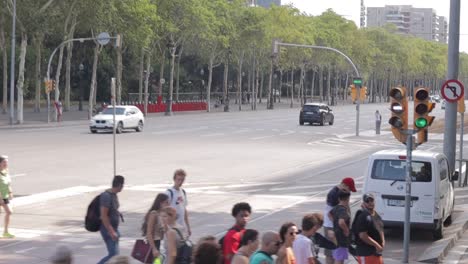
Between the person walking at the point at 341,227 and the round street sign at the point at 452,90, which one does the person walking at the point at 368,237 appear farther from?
the round street sign at the point at 452,90

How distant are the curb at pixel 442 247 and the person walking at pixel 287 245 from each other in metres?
7.14

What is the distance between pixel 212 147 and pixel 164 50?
1938 inches

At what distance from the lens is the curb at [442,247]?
16281 mm

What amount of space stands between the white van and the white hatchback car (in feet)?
108

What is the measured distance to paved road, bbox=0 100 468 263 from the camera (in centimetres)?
1829

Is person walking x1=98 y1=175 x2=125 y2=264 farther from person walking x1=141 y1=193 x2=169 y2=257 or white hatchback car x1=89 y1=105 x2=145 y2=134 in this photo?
white hatchback car x1=89 y1=105 x2=145 y2=134

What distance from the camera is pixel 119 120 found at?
2042 inches

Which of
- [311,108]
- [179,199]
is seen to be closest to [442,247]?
[179,199]

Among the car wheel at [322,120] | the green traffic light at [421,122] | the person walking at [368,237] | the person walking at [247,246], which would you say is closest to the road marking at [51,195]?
the green traffic light at [421,122]

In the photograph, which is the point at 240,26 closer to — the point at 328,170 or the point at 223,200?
the point at 328,170

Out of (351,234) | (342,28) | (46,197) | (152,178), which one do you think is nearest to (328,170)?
(152,178)

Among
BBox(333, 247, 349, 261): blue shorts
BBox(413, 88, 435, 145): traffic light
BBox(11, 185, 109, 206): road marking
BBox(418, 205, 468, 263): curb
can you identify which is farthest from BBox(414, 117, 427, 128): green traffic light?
BBox(11, 185, 109, 206): road marking

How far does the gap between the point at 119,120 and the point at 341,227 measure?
4016cm

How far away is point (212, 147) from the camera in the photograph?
42.6 metres
